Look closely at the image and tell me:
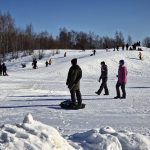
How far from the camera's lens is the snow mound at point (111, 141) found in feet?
24.5

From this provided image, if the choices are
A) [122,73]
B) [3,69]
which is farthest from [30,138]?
[3,69]

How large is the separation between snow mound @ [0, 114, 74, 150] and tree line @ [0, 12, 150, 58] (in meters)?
83.6

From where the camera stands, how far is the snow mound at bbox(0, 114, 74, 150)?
267 inches

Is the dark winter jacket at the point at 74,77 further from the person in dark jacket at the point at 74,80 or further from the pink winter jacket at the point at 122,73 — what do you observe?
the pink winter jacket at the point at 122,73

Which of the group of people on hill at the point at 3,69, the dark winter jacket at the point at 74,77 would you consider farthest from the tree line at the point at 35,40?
the dark winter jacket at the point at 74,77

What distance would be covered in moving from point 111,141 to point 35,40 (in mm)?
110133

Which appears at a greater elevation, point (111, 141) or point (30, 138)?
point (30, 138)

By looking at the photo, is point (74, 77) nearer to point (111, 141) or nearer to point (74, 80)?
point (74, 80)

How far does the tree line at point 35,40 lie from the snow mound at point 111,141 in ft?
273

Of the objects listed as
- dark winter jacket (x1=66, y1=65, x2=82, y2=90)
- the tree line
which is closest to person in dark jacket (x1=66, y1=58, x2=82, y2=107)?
dark winter jacket (x1=66, y1=65, x2=82, y2=90)

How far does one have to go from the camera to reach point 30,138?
22.9 ft

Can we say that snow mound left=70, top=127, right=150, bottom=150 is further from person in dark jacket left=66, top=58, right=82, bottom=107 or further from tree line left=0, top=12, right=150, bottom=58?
tree line left=0, top=12, right=150, bottom=58

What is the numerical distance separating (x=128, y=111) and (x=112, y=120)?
2.29 m

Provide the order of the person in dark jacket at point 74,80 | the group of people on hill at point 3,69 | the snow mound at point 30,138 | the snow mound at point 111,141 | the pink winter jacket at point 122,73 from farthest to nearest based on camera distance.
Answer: the group of people on hill at point 3,69 < the pink winter jacket at point 122,73 < the person in dark jacket at point 74,80 < the snow mound at point 111,141 < the snow mound at point 30,138
